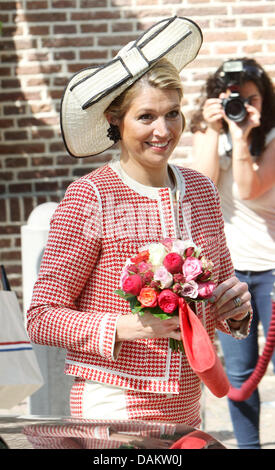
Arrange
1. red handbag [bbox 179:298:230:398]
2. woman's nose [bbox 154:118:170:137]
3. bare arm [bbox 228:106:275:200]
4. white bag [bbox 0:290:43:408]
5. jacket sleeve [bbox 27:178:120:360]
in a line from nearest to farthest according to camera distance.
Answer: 1. red handbag [bbox 179:298:230:398]
2. jacket sleeve [bbox 27:178:120:360]
3. woman's nose [bbox 154:118:170:137]
4. white bag [bbox 0:290:43:408]
5. bare arm [bbox 228:106:275:200]

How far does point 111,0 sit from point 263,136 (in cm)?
232

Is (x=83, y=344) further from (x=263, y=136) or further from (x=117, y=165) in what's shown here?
(x=263, y=136)

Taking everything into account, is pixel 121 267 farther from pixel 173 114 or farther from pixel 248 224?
pixel 248 224

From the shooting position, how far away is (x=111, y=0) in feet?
20.2

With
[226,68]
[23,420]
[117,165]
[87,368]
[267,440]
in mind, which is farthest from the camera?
[267,440]

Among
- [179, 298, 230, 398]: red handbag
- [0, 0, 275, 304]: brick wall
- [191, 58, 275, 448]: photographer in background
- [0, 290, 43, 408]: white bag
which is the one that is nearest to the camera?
[179, 298, 230, 398]: red handbag

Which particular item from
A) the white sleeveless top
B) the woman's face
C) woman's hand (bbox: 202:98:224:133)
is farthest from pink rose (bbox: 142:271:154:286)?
woman's hand (bbox: 202:98:224:133)

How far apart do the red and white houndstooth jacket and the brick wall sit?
372 centimetres

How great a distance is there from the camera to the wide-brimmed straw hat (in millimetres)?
2592

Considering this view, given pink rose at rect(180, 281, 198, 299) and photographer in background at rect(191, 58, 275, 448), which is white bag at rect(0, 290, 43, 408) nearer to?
pink rose at rect(180, 281, 198, 299)

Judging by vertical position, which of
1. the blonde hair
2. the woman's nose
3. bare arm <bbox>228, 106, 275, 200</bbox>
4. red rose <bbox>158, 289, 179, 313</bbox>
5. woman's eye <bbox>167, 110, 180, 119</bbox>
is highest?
the blonde hair

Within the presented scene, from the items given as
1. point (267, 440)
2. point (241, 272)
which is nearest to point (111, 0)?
point (241, 272)

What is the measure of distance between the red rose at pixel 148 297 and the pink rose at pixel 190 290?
77 mm

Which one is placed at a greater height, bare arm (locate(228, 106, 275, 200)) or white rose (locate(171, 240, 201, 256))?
white rose (locate(171, 240, 201, 256))
